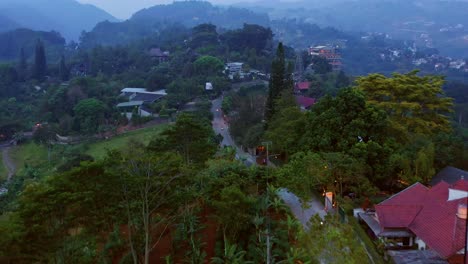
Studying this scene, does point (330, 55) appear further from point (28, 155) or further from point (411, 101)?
point (411, 101)

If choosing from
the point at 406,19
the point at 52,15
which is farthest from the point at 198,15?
the point at 406,19

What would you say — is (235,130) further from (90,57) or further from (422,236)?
(90,57)

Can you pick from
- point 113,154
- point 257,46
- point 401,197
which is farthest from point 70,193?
point 257,46

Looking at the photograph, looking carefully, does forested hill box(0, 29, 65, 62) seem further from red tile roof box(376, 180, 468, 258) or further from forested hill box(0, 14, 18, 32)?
red tile roof box(376, 180, 468, 258)

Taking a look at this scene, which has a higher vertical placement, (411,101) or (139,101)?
(411,101)

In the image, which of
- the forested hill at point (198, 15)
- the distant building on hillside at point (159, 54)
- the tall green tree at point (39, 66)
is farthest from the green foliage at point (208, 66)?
the forested hill at point (198, 15)

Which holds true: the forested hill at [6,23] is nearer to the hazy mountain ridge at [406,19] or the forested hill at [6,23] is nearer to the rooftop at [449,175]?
the hazy mountain ridge at [406,19]

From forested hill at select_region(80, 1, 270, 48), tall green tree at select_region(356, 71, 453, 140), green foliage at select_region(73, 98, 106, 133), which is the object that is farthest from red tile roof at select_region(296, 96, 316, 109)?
forested hill at select_region(80, 1, 270, 48)

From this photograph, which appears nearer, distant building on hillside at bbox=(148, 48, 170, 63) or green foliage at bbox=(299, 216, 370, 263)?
green foliage at bbox=(299, 216, 370, 263)
